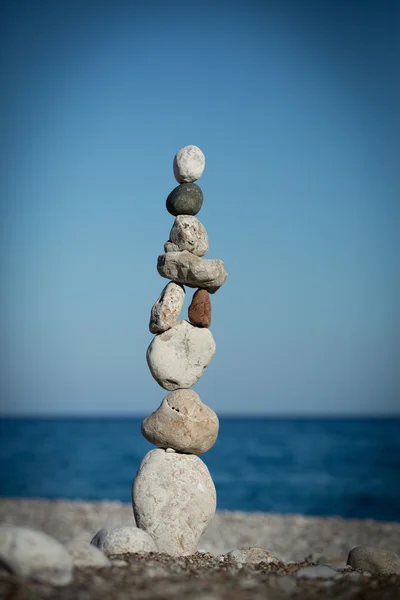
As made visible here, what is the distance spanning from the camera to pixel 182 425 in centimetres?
983

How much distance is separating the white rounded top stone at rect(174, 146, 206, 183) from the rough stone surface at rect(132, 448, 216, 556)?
364cm

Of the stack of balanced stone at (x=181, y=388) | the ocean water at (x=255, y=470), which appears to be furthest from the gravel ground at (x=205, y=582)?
the ocean water at (x=255, y=470)

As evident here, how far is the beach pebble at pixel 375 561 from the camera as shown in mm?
10078

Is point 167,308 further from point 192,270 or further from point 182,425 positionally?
point 182,425

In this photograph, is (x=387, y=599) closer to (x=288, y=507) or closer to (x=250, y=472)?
(x=288, y=507)

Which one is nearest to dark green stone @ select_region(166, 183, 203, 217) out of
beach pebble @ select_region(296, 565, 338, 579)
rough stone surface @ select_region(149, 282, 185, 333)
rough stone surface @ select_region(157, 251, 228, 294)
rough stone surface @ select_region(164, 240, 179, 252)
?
rough stone surface @ select_region(164, 240, 179, 252)

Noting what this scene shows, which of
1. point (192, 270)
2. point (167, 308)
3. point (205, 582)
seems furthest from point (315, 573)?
point (192, 270)

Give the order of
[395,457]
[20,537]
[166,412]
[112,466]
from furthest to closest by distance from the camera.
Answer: [395,457], [112,466], [166,412], [20,537]

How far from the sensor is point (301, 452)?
51.6 metres

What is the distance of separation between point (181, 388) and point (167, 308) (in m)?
1.06

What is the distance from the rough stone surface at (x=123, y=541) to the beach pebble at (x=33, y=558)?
5.52ft

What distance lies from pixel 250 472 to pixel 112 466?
27.3 feet

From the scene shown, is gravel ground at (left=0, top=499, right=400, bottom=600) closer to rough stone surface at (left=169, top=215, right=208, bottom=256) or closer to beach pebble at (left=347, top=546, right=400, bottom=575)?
beach pebble at (left=347, top=546, right=400, bottom=575)

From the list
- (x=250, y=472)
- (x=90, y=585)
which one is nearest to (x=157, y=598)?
(x=90, y=585)
